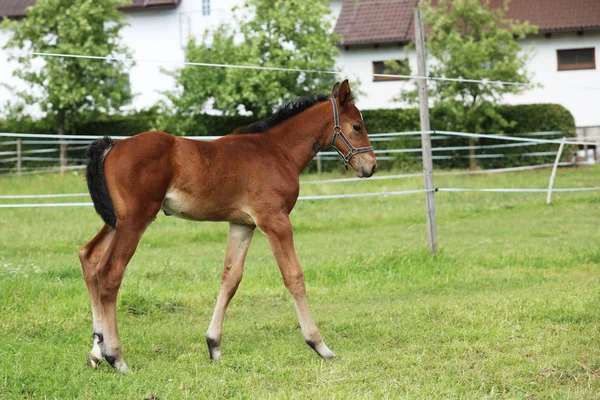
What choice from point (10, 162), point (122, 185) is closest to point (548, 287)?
point (122, 185)

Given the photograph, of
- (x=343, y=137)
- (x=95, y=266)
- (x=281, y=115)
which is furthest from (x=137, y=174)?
(x=343, y=137)

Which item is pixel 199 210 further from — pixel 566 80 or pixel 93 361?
pixel 566 80

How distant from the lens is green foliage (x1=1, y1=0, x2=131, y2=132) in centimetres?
2605

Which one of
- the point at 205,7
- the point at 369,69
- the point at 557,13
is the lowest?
the point at 369,69

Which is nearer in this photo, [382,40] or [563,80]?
[563,80]

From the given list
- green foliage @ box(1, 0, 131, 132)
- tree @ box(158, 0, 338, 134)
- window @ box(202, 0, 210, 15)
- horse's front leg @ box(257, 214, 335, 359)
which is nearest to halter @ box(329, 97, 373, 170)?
horse's front leg @ box(257, 214, 335, 359)

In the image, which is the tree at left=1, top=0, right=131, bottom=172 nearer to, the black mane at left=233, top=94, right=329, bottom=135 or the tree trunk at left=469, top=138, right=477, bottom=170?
the tree trunk at left=469, top=138, right=477, bottom=170

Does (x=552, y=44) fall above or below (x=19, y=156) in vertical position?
above

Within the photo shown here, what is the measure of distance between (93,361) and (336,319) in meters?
2.37

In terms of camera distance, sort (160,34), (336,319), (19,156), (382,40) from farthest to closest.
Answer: (160,34) < (382,40) < (19,156) < (336,319)

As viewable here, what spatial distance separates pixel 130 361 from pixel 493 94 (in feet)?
71.4

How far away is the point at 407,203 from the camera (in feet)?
56.6

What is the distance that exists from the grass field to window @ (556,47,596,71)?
60.7 feet

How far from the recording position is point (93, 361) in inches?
229
